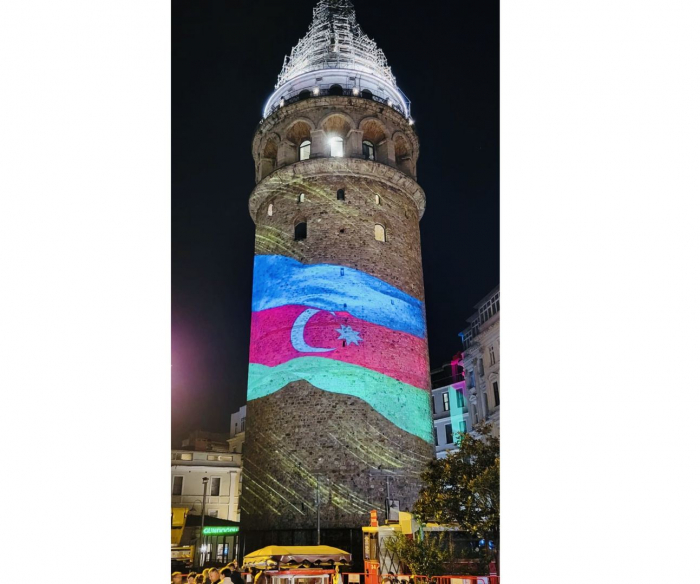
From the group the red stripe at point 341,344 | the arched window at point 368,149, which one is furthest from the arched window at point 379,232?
the red stripe at point 341,344

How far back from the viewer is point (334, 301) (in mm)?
16000

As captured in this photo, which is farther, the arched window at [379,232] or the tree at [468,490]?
the arched window at [379,232]

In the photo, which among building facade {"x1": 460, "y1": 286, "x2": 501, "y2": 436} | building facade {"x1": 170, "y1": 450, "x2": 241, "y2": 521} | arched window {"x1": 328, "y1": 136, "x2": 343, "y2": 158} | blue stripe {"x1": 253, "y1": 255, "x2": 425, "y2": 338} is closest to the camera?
blue stripe {"x1": 253, "y1": 255, "x2": 425, "y2": 338}

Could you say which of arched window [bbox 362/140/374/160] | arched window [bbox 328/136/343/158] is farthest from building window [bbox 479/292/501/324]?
arched window [bbox 328/136/343/158]

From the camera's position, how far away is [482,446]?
1136 cm

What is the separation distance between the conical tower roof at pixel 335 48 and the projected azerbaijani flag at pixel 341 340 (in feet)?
21.5

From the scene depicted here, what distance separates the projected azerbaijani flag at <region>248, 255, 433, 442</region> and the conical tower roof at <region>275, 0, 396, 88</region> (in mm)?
6554

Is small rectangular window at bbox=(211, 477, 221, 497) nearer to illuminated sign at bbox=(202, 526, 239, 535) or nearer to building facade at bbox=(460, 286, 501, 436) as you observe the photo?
illuminated sign at bbox=(202, 526, 239, 535)

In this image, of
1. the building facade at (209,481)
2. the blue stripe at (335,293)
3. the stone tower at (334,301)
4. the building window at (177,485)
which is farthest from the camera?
the building facade at (209,481)

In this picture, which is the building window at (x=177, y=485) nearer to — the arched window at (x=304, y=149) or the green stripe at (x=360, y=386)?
the green stripe at (x=360, y=386)

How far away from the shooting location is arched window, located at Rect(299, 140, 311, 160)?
1898cm

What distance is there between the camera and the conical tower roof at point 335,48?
63.8ft

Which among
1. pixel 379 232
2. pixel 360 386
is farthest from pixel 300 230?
pixel 360 386
